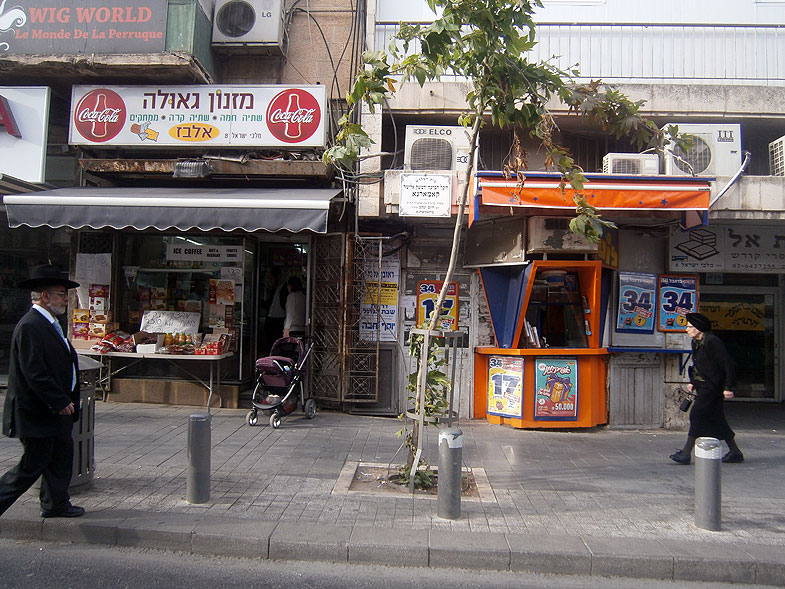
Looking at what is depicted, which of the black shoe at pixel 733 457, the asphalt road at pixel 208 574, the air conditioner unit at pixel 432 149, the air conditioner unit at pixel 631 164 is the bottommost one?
the asphalt road at pixel 208 574

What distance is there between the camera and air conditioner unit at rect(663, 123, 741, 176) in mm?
8555

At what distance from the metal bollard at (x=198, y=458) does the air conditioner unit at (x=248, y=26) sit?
22.3 feet

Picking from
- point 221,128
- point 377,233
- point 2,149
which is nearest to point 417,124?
point 377,233

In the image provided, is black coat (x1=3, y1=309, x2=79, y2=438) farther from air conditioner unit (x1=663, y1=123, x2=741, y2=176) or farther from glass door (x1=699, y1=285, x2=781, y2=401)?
glass door (x1=699, y1=285, x2=781, y2=401)

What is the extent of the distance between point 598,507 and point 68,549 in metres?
4.55

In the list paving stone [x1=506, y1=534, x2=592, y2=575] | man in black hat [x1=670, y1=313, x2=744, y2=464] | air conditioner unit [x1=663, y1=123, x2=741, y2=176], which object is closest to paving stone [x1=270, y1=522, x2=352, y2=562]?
paving stone [x1=506, y1=534, x2=592, y2=575]

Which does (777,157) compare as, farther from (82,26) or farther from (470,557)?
(82,26)

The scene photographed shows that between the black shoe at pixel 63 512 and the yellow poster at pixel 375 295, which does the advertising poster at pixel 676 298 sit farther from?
the black shoe at pixel 63 512

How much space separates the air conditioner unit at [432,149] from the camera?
29.3ft

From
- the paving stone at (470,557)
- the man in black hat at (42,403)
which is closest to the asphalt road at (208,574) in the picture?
the paving stone at (470,557)

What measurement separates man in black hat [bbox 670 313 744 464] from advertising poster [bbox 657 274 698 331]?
77.8 inches

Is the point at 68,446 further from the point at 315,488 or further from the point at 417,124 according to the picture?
the point at 417,124

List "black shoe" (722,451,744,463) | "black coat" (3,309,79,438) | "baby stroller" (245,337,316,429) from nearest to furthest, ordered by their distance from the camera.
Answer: "black coat" (3,309,79,438) < "black shoe" (722,451,744,463) < "baby stroller" (245,337,316,429)

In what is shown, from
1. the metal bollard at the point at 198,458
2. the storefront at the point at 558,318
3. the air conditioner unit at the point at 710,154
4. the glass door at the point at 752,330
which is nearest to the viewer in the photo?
the metal bollard at the point at 198,458
